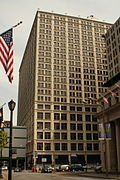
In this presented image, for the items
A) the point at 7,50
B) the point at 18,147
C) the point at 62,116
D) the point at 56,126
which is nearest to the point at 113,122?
the point at 56,126

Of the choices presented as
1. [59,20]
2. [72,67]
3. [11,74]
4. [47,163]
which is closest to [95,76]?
[72,67]

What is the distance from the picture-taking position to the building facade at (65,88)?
10188 centimetres

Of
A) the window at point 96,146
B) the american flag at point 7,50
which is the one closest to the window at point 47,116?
the window at point 96,146

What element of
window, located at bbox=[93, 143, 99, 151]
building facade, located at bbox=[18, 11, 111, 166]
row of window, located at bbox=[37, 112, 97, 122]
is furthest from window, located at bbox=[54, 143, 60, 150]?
window, located at bbox=[93, 143, 99, 151]

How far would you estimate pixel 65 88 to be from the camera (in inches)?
4370

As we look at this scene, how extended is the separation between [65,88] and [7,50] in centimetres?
9344

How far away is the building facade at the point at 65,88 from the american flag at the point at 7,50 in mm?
78457

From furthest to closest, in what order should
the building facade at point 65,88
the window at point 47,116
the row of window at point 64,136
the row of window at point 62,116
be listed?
the window at point 47,116, the row of window at point 62,116, the building facade at point 65,88, the row of window at point 64,136

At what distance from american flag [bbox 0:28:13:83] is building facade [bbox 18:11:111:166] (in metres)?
78.5

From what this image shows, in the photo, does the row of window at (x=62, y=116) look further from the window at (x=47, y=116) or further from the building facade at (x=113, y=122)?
the building facade at (x=113, y=122)

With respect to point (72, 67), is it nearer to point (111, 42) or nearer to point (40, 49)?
point (40, 49)

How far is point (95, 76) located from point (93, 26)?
27231 mm

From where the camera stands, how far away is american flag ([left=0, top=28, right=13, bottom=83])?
17609mm

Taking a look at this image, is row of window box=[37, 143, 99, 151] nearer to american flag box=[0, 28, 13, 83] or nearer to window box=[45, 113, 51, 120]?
window box=[45, 113, 51, 120]
